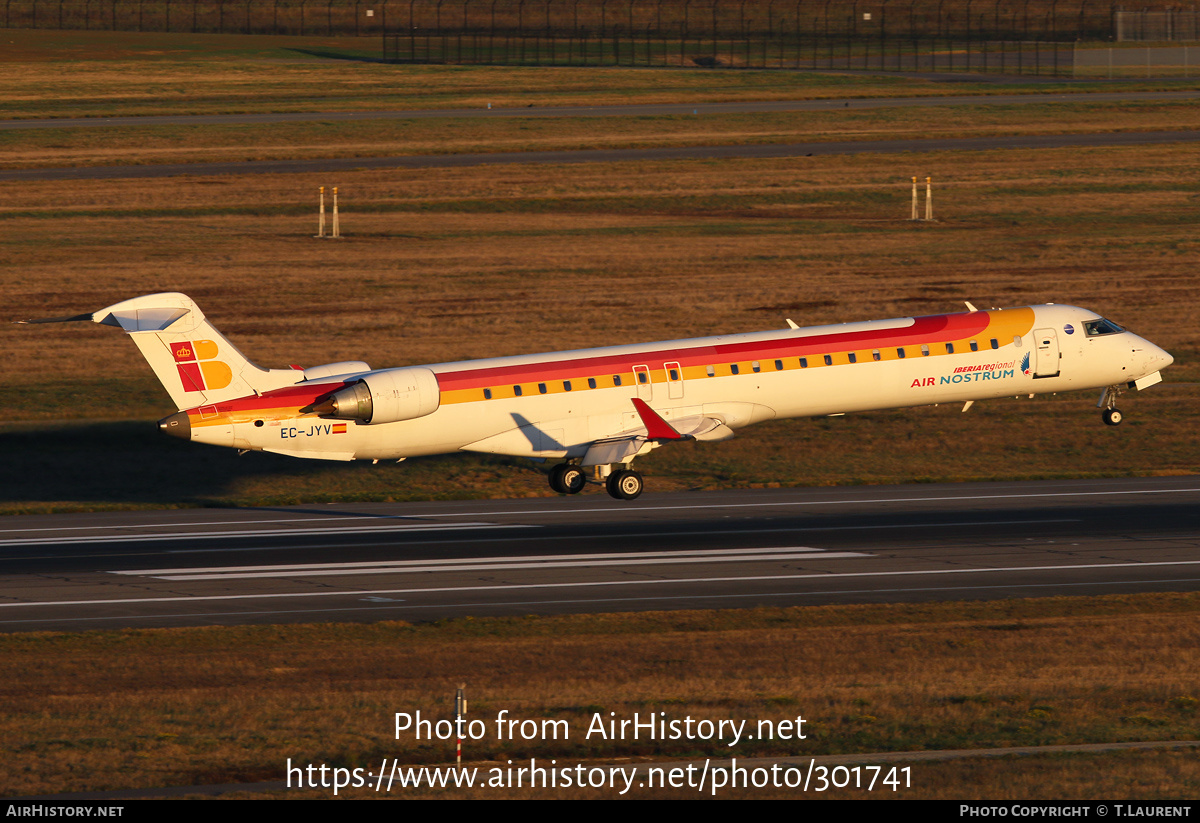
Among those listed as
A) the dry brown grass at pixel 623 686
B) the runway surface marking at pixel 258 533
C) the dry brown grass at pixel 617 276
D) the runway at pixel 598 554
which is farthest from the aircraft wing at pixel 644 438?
the dry brown grass at pixel 623 686

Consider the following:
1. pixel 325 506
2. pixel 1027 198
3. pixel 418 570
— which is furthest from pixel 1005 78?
pixel 418 570

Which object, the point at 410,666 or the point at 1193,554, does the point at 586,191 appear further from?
the point at 410,666

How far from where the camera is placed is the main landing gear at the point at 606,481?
139ft

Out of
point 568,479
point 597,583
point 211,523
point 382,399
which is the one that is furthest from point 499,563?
point 211,523

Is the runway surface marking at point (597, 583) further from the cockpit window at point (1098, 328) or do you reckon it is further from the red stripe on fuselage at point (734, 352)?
the cockpit window at point (1098, 328)

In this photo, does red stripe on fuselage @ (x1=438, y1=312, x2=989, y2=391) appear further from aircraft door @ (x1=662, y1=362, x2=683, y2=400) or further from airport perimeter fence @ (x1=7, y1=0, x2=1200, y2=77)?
airport perimeter fence @ (x1=7, y1=0, x2=1200, y2=77)

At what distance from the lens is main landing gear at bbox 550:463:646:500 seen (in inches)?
1663

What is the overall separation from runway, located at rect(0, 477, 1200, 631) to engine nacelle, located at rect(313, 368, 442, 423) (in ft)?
9.97

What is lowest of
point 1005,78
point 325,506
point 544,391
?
point 325,506

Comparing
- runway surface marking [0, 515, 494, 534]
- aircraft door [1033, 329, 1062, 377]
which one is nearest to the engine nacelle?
runway surface marking [0, 515, 494, 534]

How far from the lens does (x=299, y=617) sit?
101ft

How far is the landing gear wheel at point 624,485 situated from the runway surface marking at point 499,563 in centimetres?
553

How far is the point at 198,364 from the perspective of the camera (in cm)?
3803
